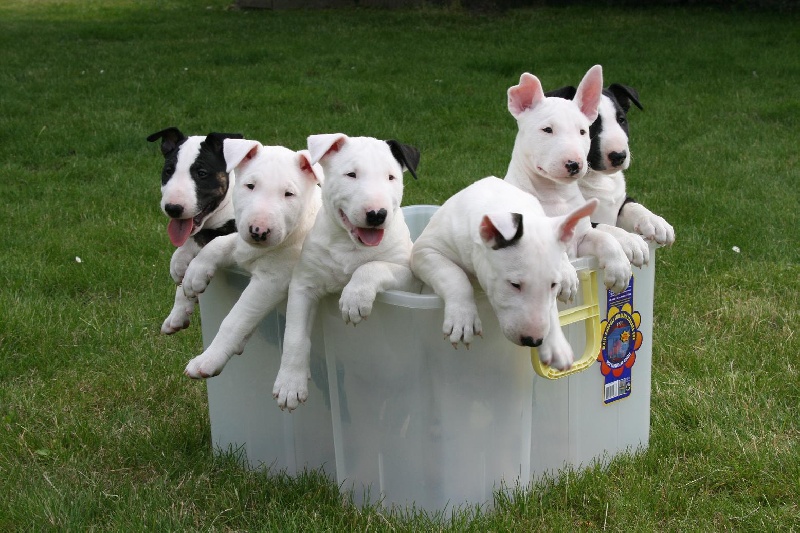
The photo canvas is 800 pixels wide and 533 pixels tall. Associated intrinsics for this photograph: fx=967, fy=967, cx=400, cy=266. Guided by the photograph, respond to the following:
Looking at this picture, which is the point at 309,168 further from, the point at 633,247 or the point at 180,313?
the point at 633,247

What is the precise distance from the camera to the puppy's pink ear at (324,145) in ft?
8.72

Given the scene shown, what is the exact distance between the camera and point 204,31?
41.1 feet

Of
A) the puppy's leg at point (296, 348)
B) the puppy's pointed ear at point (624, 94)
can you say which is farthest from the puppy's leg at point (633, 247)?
the puppy's leg at point (296, 348)

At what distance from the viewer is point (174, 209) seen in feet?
9.64

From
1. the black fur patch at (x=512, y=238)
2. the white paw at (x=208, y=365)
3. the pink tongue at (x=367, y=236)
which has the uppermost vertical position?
the black fur patch at (x=512, y=238)

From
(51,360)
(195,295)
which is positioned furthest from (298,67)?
(195,295)

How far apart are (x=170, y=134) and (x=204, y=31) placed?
9893mm

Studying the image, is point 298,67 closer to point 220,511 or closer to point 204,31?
point 204,31

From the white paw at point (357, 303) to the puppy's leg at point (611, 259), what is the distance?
0.69 metres

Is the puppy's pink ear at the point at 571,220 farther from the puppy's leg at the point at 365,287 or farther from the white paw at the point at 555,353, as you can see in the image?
the puppy's leg at the point at 365,287

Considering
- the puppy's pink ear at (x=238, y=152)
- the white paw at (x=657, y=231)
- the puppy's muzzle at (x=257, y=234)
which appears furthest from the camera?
the white paw at (x=657, y=231)

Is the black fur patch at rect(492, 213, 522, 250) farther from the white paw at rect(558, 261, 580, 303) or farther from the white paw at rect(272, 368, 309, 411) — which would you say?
the white paw at rect(272, 368, 309, 411)

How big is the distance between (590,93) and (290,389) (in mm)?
1298

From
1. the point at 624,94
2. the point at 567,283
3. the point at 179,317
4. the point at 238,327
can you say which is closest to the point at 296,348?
the point at 238,327
